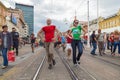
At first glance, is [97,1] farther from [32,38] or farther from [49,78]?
[49,78]

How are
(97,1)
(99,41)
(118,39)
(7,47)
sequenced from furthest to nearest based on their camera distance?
(97,1) < (99,41) < (118,39) < (7,47)

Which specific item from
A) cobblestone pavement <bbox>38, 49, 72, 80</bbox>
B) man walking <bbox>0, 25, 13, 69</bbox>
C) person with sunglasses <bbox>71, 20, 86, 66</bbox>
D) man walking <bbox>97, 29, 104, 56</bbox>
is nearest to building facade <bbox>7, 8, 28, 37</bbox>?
man walking <bbox>97, 29, 104, 56</bbox>

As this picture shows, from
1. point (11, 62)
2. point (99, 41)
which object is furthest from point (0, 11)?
point (11, 62)

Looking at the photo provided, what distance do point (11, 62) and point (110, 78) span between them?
24.0 ft

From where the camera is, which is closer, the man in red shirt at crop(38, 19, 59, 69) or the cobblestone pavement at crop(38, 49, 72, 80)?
the cobblestone pavement at crop(38, 49, 72, 80)

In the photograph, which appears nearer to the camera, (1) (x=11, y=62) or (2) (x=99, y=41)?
(1) (x=11, y=62)

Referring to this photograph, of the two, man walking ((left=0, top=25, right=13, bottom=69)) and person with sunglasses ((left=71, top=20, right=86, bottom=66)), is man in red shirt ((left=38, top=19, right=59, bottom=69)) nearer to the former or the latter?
person with sunglasses ((left=71, top=20, right=86, bottom=66))

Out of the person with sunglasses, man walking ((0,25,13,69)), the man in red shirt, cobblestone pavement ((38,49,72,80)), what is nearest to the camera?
cobblestone pavement ((38,49,72,80))

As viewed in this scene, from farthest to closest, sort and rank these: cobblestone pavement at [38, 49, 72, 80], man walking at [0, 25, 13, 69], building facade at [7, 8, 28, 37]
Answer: building facade at [7, 8, 28, 37] → man walking at [0, 25, 13, 69] → cobblestone pavement at [38, 49, 72, 80]

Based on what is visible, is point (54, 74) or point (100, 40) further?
point (100, 40)

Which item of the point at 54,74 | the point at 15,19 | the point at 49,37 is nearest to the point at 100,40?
the point at 49,37

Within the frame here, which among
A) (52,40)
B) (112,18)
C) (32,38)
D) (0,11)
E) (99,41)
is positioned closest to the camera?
(52,40)

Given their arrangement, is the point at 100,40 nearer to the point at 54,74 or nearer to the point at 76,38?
the point at 76,38

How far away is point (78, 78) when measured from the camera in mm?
8453
